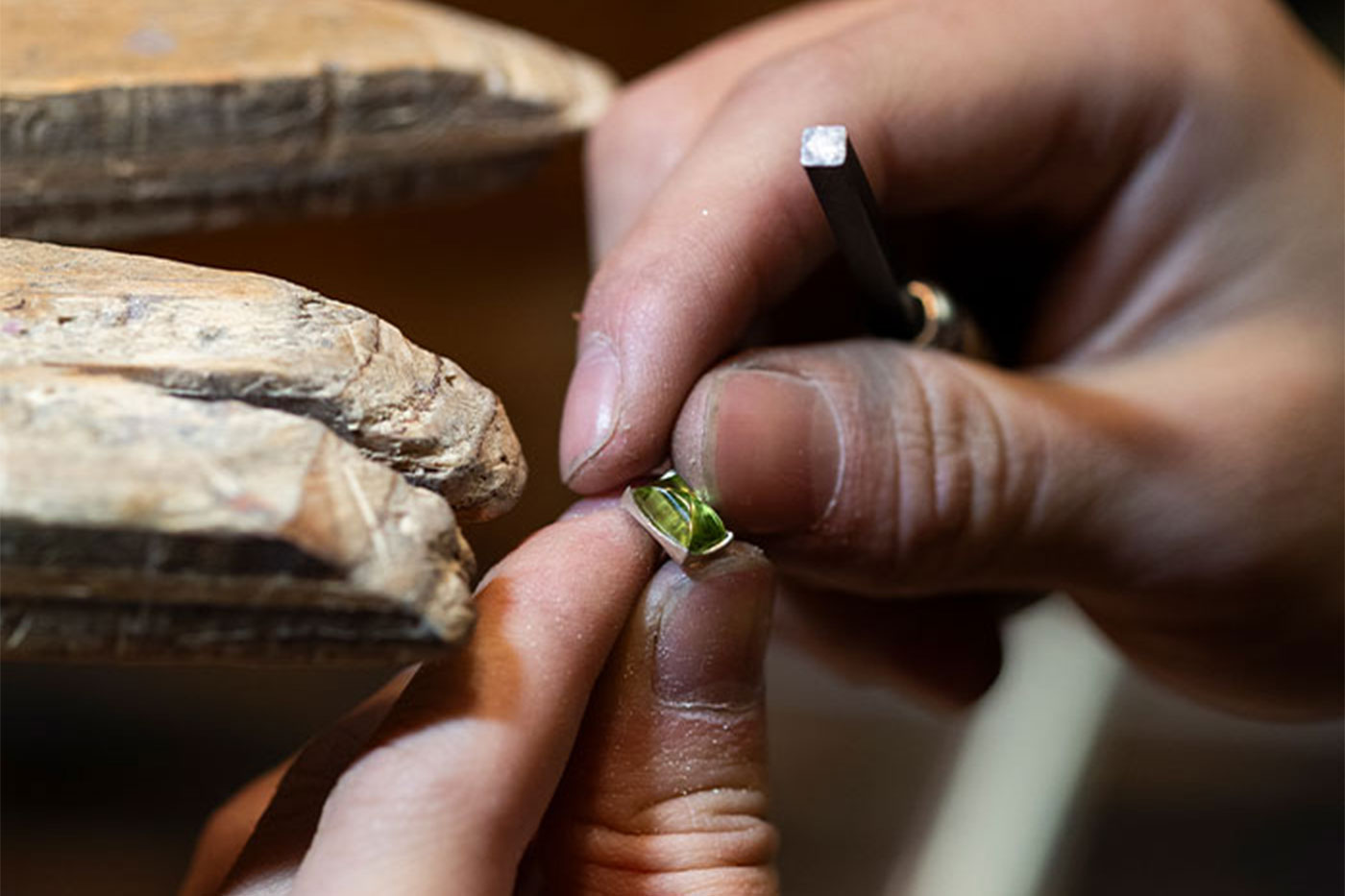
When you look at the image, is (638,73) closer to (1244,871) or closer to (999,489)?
(999,489)

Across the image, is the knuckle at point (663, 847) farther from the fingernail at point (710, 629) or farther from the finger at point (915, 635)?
the finger at point (915, 635)

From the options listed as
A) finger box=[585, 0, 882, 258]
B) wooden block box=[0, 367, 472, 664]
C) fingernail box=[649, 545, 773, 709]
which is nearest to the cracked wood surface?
wooden block box=[0, 367, 472, 664]

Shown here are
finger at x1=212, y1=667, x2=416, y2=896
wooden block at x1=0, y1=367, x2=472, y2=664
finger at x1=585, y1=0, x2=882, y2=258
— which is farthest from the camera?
finger at x1=585, y1=0, x2=882, y2=258

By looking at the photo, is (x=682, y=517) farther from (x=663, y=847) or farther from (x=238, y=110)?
(x=238, y=110)

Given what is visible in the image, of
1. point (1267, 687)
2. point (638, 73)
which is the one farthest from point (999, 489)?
point (638, 73)

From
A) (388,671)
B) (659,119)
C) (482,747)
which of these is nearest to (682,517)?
(482,747)

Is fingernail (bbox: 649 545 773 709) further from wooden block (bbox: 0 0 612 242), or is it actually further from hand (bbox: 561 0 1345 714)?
wooden block (bbox: 0 0 612 242)
